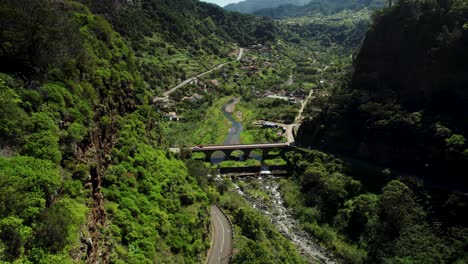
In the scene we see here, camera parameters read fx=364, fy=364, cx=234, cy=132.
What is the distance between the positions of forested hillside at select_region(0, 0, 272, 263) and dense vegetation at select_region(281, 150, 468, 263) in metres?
24.6

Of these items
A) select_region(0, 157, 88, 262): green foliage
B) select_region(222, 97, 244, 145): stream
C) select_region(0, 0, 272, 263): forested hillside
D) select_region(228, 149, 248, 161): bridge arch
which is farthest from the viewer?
select_region(222, 97, 244, 145): stream

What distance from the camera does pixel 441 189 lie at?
190 ft

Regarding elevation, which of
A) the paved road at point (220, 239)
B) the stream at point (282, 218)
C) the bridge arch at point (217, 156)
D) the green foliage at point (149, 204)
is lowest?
the stream at point (282, 218)

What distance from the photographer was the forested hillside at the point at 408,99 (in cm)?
6262

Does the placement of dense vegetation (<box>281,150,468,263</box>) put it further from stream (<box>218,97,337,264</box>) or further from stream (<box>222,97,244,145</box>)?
stream (<box>222,97,244,145</box>)

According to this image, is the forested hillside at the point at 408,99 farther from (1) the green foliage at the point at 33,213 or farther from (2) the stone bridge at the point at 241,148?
Result: (1) the green foliage at the point at 33,213

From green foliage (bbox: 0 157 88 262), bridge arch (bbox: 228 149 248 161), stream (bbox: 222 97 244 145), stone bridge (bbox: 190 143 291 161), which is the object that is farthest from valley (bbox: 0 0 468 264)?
bridge arch (bbox: 228 149 248 161)

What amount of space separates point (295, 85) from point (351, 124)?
71.2 meters

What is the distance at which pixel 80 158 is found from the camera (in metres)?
27.7

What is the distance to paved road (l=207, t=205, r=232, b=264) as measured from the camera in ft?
133

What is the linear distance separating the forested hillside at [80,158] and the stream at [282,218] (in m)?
17.6

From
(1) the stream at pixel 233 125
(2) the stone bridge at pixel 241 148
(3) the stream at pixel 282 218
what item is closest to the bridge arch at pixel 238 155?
(2) the stone bridge at pixel 241 148

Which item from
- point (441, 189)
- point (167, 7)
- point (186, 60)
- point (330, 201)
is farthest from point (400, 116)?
point (167, 7)

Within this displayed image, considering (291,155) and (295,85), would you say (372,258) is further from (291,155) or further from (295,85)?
(295,85)
